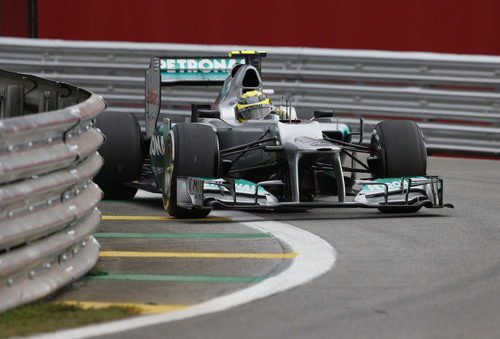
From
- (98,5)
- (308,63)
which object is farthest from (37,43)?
(308,63)

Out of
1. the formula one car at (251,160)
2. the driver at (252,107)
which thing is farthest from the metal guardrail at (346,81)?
the driver at (252,107)

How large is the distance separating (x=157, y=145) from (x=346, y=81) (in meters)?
6.32

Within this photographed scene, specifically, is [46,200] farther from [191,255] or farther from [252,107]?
[252,107]

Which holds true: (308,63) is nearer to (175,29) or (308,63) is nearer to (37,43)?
(175,29)

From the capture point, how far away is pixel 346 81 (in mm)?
17047

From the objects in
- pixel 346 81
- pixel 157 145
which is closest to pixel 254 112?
pixel 157 145

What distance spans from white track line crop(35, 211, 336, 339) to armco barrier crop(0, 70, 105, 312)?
0.60 meters

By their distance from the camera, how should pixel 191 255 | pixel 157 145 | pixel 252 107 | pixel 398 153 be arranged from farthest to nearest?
1. pixel 252 107
2. pixel 157 145
3. pixel 398 153
4. pixel 191 255

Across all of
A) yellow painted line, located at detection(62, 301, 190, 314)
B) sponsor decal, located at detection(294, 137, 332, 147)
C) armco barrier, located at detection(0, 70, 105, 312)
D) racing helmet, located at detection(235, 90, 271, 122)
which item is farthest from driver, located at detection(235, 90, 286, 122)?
yellow painted line, located at detection(62, 301, 190, 314)

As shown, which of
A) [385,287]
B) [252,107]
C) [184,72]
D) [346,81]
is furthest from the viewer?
[346,81]

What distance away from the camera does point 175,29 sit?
1836cm

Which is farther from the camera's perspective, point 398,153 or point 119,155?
point 119,155

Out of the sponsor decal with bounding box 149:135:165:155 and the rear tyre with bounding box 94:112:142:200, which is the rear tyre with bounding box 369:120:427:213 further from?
the rear tyre with bounding box 94:112:142:200

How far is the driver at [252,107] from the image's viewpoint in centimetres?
1145
